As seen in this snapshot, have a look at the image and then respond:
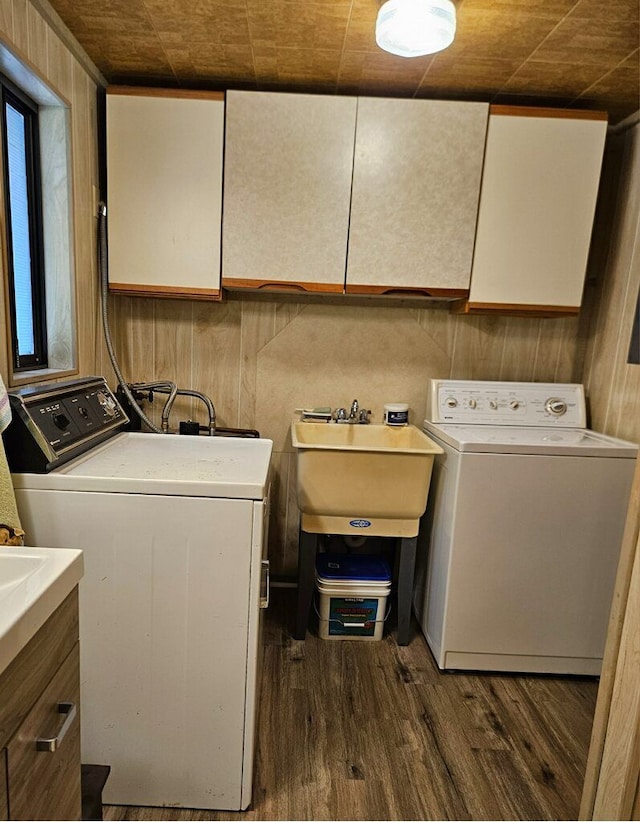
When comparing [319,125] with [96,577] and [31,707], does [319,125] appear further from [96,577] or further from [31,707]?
[31,707]

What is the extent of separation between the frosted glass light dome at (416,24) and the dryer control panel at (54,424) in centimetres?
140

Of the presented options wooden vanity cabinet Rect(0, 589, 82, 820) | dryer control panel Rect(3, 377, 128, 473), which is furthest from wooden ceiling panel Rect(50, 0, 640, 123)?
wooden vanity cabinet Rect(0, 589, 82, 820)

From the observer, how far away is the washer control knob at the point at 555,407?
2.27m

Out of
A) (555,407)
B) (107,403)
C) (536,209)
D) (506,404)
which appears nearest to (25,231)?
(107,403)

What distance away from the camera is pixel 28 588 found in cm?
74

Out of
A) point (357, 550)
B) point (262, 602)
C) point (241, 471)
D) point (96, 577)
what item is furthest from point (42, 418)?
point (357, 550)

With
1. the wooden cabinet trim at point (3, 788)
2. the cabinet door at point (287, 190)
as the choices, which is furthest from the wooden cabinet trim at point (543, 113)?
the wooden cabinet trim at point (3, 788)

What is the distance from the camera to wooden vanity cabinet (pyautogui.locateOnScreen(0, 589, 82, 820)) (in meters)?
0.66

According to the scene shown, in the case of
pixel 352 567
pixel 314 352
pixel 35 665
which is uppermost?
pixel 314 352

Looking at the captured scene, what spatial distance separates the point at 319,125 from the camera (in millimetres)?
1923

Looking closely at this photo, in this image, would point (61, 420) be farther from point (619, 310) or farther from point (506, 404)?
point (619, 310)

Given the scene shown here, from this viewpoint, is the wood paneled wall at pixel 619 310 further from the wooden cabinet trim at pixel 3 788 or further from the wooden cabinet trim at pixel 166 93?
the wooden cabinet trim at pixel 3 788

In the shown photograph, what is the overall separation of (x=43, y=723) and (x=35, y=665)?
0.37 feet

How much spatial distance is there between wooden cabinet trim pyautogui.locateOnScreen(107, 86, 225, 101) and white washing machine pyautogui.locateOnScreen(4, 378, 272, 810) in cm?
128
